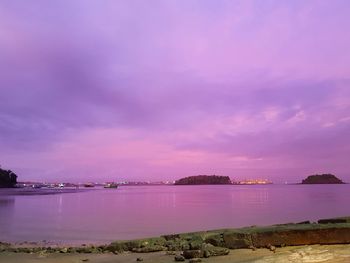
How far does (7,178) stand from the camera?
508ft

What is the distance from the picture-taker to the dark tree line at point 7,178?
151250 mm

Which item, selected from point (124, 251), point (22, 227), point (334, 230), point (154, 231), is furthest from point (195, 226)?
point (334, 230)

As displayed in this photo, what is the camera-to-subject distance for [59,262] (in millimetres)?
15570

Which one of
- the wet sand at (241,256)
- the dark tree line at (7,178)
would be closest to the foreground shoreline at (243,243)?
the wet sand at (241,256)

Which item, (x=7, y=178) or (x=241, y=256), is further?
(x=7, y=178)

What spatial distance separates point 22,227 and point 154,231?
11626 millimetres

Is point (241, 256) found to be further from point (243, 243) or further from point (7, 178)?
point (7, 178)

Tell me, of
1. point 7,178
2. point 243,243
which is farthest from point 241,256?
point 7,178

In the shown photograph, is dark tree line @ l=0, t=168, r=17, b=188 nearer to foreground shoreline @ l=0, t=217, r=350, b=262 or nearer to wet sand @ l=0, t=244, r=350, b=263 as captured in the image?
wet sand @ l=0, t=244, r=350, b=263

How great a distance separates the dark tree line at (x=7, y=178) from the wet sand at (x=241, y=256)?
144m

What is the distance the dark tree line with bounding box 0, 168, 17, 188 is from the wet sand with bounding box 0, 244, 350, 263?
5678 inches

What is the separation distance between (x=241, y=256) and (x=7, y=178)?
514ft

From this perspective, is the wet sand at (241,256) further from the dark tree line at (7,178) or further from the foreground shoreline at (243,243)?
the dark tree line at (7,178)

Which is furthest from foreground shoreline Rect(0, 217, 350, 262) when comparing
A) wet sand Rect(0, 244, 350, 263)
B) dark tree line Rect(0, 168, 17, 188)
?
dark tree line Rect(0, 168, 17, 188)
